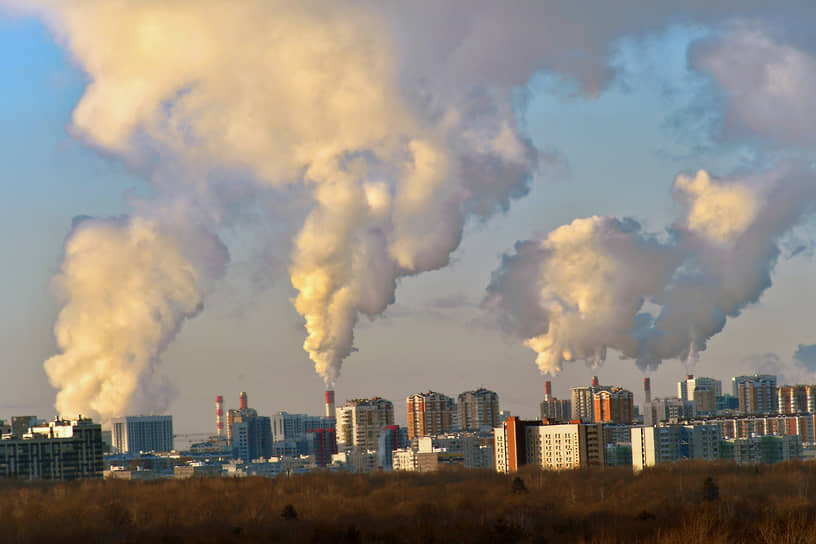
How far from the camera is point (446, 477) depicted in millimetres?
91125

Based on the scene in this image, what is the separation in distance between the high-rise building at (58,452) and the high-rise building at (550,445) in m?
42.4

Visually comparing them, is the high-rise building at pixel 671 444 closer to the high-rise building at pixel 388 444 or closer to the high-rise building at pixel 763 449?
the high-rise building at pixel 763 449

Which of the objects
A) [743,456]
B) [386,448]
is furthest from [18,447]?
[743,456]

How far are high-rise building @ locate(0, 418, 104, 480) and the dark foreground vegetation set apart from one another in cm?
3257

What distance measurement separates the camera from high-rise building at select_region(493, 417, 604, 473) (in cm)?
11234

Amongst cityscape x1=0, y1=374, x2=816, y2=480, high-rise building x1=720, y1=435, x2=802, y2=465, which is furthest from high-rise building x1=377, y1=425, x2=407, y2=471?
high-rise building x1=720, y1=435, x2=802, y2=465

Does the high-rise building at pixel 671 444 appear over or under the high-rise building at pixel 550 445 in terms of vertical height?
under

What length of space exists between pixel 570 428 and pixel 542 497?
143ft

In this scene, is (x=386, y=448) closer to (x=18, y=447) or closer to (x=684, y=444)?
(x=684, y=444)

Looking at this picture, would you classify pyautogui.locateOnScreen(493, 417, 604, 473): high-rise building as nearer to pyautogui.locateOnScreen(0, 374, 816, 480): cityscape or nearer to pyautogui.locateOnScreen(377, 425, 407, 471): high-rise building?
pyautogui.locateOnScreen(0, 374, 816, 480): cityscape

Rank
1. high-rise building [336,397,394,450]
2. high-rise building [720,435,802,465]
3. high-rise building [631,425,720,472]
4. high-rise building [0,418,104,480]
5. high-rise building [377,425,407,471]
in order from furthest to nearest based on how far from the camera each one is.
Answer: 1. high-rise building [336,397,394,450]
2. high-rise building [377,425,407,471]
3. high-rise building [720,435,802,465]
4. high-rise building [631,425,720,472]
5. high-rise building [0,418,104,480]

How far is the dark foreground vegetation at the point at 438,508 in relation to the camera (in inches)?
1869

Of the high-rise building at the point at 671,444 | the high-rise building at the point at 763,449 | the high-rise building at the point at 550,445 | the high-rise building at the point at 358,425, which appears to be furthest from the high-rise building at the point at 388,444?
the high-rise building at the point at 550,445

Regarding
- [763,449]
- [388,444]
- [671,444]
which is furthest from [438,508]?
[388,444]
